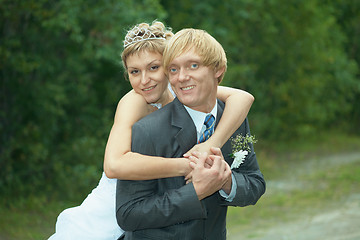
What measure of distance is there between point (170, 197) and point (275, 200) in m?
9.02

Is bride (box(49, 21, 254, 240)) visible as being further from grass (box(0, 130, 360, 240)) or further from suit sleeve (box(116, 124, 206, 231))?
grass (box(0, 130, 360, 240))

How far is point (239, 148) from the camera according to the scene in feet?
10.3

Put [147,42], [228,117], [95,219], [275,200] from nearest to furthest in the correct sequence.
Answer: [228,117] → [147,42] → [95,219] → [275,200]

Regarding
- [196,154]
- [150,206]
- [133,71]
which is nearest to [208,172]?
[196,154]

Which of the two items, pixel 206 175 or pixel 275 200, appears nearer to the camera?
pixel 206 175

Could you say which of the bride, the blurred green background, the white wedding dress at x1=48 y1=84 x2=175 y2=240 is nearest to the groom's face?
the bride

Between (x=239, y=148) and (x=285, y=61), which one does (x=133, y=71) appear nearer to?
(x=239, y=148)

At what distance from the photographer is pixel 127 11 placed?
1009 centimetres

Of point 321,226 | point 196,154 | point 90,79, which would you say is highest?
point 90,79

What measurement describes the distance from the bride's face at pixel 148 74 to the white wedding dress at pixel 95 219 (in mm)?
170

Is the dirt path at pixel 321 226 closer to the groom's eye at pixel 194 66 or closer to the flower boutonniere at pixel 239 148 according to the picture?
the flower boutonniere at pixel 239 148

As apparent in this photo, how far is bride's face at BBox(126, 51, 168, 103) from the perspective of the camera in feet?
11.2

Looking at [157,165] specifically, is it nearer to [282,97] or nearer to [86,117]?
[86,117]

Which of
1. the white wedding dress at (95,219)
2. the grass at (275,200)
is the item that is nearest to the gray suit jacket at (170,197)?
the white wedding dress at (95,219)
